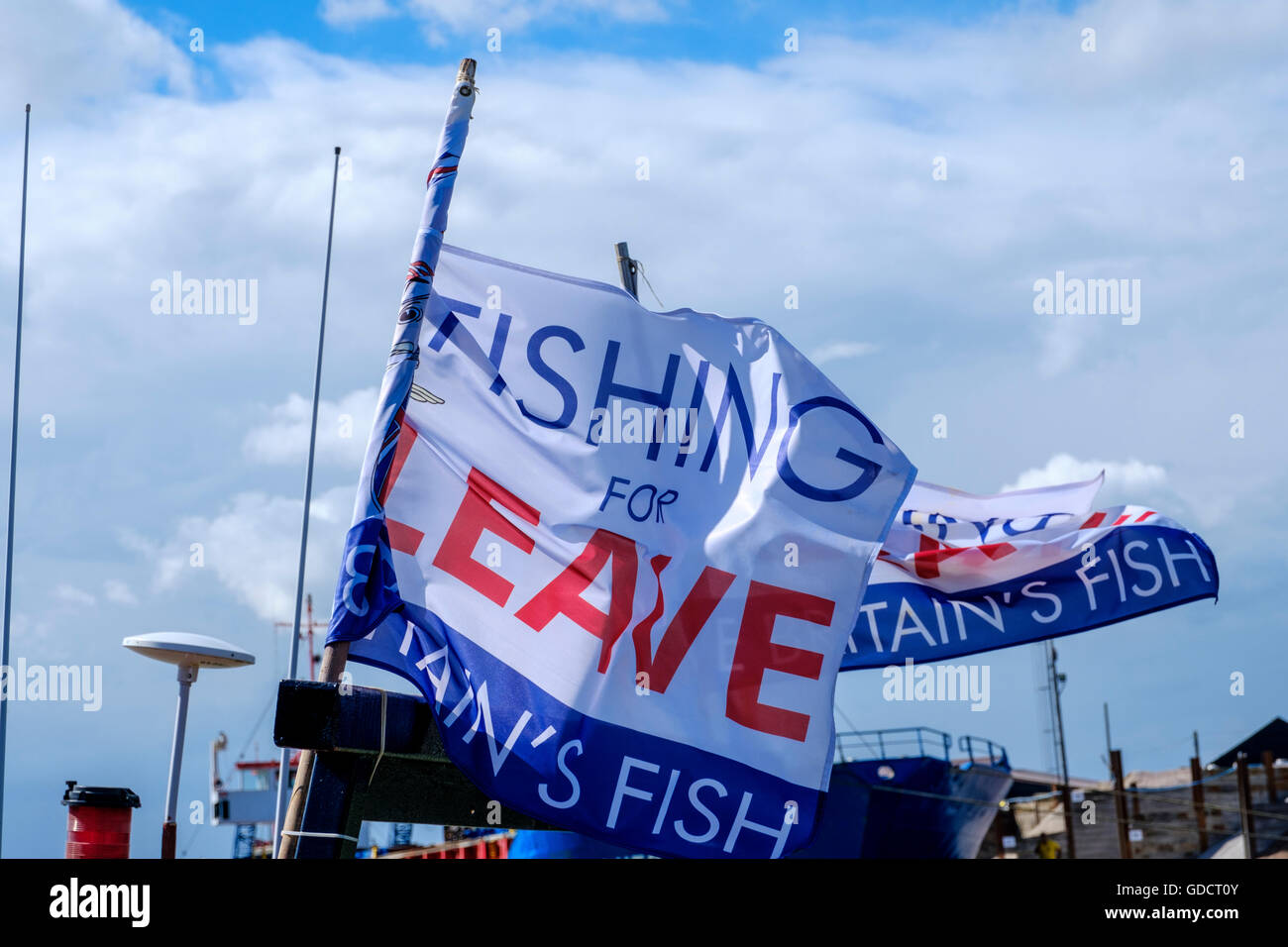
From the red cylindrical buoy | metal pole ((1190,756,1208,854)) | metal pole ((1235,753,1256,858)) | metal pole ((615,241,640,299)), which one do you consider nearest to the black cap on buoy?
the red cylindrical buoy

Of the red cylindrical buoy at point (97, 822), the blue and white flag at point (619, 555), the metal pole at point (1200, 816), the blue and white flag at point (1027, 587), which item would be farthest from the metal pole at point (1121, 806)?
the red cylindrical buoy at point (97, 822)

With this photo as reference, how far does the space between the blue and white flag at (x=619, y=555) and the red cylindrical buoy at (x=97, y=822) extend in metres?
1.62

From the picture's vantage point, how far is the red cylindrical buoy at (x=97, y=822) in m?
7.36

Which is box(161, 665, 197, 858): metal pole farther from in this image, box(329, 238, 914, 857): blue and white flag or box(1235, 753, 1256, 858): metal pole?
box(1235, 753, 1256, 858): metal pole

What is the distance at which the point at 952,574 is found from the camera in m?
9.81

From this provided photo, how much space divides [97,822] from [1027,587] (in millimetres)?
6010

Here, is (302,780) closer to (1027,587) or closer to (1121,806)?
(1027,587)

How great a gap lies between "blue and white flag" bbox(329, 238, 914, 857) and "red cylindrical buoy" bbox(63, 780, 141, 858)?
1.62 meters

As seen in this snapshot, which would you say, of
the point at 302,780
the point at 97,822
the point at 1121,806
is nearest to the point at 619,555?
the point at 302,780

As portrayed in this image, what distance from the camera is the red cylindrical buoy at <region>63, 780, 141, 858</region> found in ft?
24.1

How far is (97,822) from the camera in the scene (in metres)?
7.39

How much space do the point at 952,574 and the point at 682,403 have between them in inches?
97.8

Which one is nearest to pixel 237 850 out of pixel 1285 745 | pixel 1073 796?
pixel 1073 796
